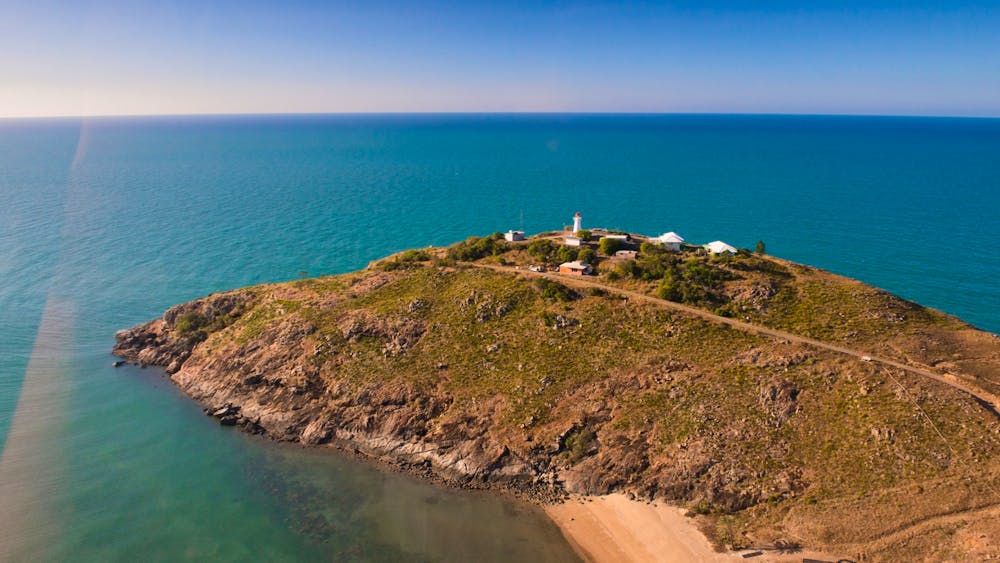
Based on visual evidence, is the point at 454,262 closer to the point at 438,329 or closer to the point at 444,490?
the point at 438,329

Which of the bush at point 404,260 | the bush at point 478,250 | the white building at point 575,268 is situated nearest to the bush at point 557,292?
the white building at point 575,268

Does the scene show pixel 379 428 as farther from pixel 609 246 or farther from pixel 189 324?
pixel 609 246

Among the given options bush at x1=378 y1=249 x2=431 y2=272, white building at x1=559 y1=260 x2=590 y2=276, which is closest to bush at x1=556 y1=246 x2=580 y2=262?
white building at x1=559 y1=260 x2=590 y2=276

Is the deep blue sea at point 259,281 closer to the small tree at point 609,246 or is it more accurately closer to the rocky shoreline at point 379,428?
the rocky shoreline at point 379,428

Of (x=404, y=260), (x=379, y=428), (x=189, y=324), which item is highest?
(x=404, y=260)

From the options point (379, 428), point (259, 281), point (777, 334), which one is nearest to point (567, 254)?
point (777, 334)
